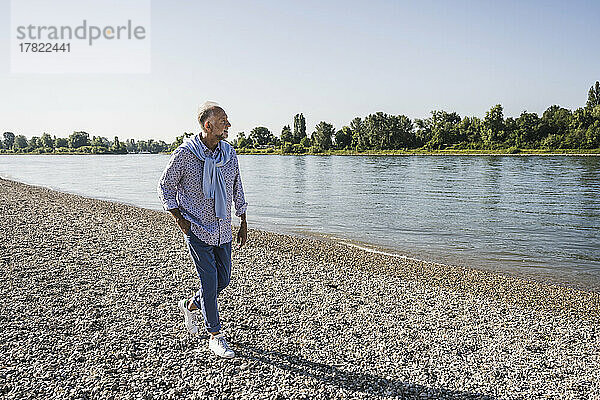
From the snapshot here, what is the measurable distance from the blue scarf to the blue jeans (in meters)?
0.37

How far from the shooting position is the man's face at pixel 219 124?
454cm

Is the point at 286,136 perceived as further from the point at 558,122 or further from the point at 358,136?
the point at 558,122

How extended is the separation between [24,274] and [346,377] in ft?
21.2

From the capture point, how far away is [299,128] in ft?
579

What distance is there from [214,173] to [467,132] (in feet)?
439

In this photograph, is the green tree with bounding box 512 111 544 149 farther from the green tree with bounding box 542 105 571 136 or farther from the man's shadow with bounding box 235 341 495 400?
the man's shadow with bounding box 235 341 495 400

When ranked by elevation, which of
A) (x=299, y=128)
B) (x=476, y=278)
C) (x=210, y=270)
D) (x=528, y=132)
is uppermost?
(x=299, y=128)

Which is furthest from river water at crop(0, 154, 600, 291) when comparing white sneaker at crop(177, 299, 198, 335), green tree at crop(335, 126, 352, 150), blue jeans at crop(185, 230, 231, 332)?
green tree at crop(335, 126, 352, 150)

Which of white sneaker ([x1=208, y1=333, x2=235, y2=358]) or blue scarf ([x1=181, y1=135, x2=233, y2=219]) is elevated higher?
blue scarf ([x1=181, y1=135, x2=233, y2=219])

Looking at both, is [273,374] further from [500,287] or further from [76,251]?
[76,251]

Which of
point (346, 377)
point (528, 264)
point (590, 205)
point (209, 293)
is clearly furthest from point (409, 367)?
point (590, 205)

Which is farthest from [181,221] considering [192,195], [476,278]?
[476,278]

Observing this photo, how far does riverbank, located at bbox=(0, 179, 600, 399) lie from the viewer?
4.63 meters

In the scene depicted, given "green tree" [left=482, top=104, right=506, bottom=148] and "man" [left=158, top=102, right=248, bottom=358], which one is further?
"green tree" [left=482, top=104, right=506, bottom=148]
